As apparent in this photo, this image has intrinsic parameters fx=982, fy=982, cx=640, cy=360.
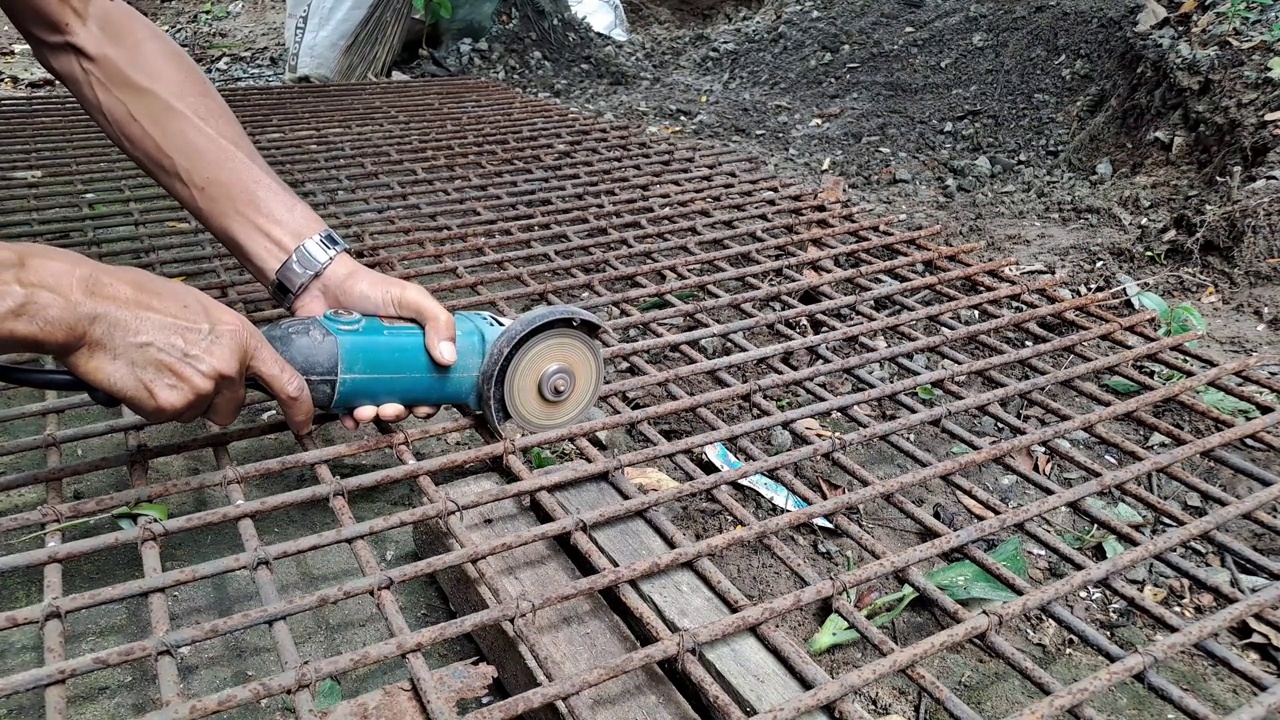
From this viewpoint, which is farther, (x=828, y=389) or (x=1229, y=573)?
(x=828, y=389)

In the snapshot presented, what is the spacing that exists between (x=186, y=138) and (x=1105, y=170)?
3.45 m

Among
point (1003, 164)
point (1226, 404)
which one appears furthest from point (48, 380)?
point (1003, 164)

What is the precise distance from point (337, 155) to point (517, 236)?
1.11 meters

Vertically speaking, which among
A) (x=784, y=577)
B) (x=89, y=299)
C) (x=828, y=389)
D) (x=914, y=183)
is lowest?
(x=784, y=577)

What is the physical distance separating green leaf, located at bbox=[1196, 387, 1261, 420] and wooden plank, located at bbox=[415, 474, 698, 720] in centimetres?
168

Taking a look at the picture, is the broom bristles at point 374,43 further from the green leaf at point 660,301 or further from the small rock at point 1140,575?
the small rock at point 1140,575

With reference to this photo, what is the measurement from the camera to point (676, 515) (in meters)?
2.10

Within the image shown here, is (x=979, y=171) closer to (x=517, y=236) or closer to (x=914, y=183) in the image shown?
(x=914, y=183)

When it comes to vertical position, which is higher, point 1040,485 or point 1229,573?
point 1040,485

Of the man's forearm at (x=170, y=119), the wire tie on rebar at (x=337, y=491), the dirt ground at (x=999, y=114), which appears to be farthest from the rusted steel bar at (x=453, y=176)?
the wire tie on rebar at (x=337, y=491)

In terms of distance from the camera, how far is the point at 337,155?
367 centimetres

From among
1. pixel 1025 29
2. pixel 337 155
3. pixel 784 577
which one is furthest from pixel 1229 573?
pixel 1025 29

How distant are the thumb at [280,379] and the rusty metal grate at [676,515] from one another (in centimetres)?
15

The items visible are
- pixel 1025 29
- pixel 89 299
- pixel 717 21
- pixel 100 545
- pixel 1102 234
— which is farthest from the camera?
pixel 717 21
